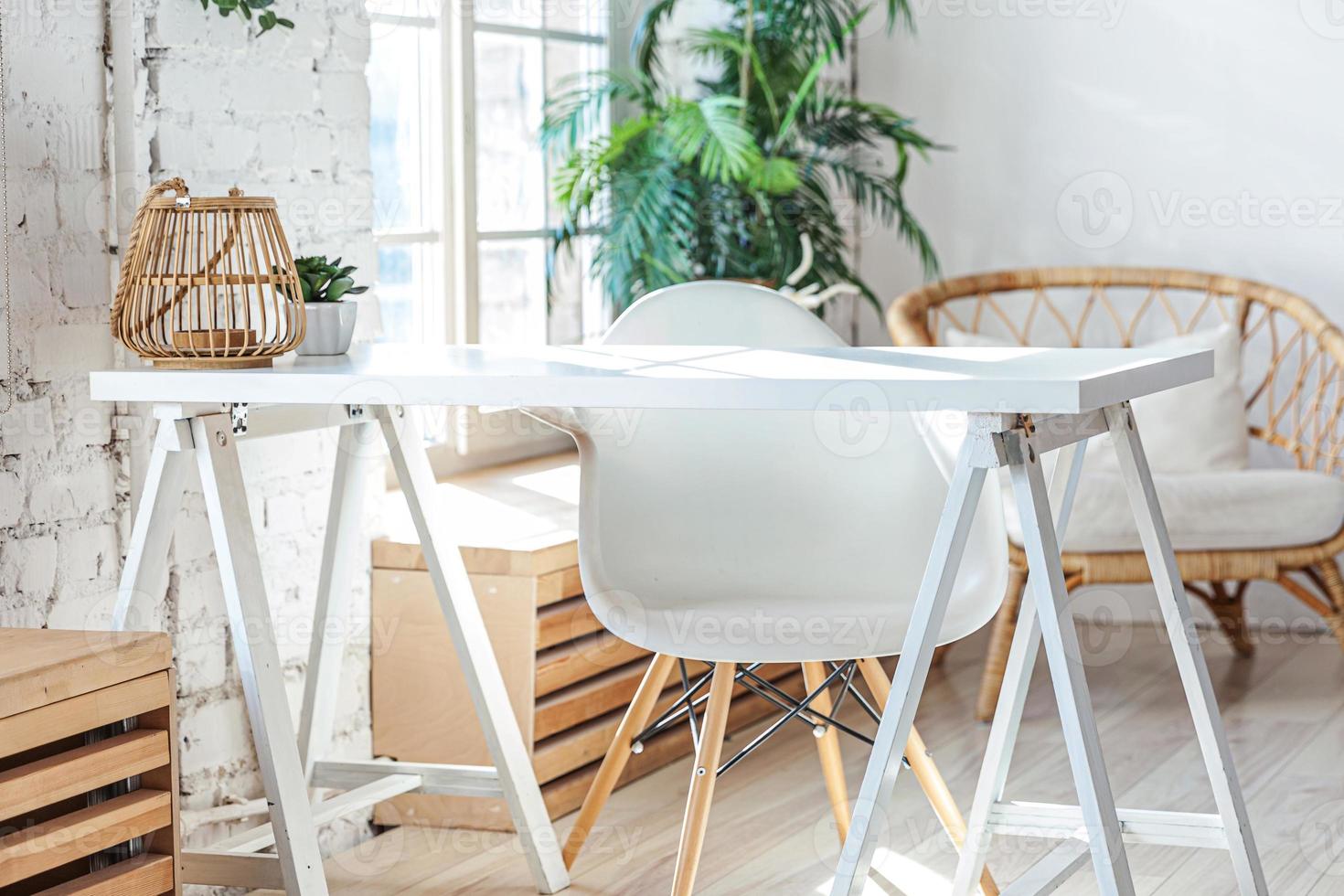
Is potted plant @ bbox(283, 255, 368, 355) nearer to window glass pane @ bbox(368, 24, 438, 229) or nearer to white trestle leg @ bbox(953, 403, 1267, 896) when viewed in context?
white trestle leg @ bbox(953, 403, 1267, 896)

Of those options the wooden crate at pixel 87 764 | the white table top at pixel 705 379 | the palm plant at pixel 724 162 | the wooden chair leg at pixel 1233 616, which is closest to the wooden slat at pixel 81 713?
the wooden crate at pixel 87 764

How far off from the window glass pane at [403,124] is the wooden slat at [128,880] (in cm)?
150

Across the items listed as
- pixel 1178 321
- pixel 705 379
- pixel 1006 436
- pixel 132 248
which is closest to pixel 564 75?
pixel 1178 321

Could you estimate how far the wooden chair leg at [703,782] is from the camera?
1940mm

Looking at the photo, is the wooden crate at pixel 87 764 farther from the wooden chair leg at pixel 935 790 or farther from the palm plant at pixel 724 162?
the palm plant at pixel 724 162

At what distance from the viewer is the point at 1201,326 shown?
379cm

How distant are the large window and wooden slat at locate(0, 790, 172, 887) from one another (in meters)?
1.42

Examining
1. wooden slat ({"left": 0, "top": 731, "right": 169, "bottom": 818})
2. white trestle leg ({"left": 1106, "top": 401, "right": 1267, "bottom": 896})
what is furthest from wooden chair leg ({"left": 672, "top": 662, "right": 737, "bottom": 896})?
wooden slat ({"left": 0, "top": 731, "right": 169, "bottom": 818})

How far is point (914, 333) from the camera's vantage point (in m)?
3.22

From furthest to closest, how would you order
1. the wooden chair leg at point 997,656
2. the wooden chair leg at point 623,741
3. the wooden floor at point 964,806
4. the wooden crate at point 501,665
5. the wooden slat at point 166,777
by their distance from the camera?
1. the wooden chair leg at point 997,656
2. the wooden crate at point 501,665
3. the wooden floor at point 964,806
4. the wooden chair leg at point 623,741
5. the wooden slat at point 166,777

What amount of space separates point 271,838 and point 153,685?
531 millimetres

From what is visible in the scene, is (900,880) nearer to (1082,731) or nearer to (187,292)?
(1082,731)

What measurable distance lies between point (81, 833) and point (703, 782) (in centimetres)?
73

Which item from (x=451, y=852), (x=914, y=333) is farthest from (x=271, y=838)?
(x=914, y=333)
